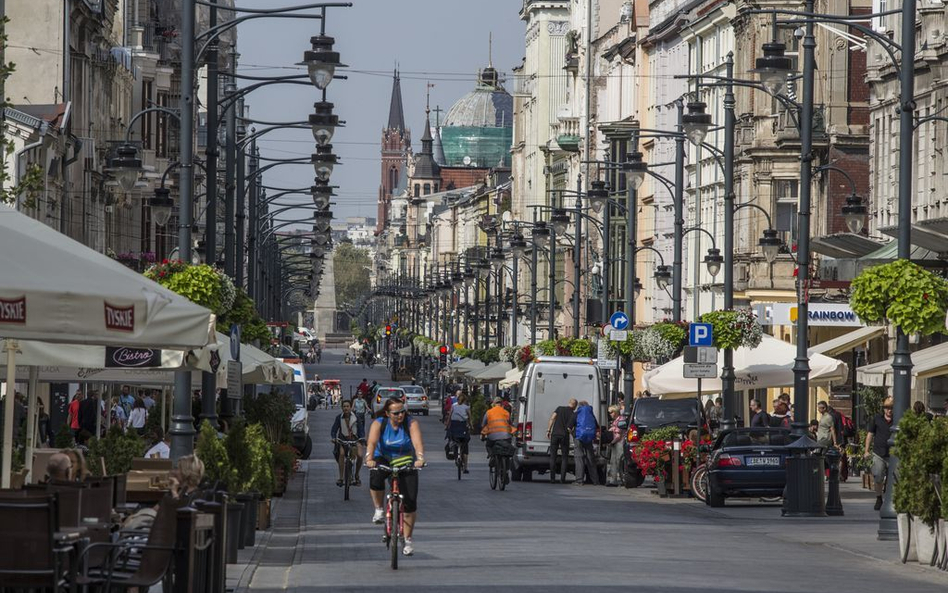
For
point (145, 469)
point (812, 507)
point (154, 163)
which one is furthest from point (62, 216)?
point (145, 469)

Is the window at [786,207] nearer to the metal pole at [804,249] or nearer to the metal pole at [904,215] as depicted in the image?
the metal pole at [804,249]

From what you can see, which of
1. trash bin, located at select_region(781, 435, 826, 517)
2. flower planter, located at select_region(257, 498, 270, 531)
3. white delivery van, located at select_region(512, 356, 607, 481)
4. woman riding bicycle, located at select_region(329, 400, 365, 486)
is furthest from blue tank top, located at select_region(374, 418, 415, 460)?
white delivery van, located at select_region(512, 356, 607, 481)

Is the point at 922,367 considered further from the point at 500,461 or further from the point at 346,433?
the point at 346,433

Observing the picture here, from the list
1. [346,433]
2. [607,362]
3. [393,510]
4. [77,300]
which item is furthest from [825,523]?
[607,362]

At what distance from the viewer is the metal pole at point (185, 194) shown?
74.0 feet

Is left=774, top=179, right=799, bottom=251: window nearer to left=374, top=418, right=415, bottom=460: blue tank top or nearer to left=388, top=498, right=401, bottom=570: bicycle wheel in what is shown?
left=374, top=418, right=415, bottom=460: blue tank top

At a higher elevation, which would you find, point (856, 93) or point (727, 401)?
point (856, 93)

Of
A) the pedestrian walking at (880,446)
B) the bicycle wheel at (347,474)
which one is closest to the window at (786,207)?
the bicycle wheel at (347,474)

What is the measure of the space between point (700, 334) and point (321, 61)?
12.6 m

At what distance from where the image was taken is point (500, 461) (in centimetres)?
3759

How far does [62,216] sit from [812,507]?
97.1 feet

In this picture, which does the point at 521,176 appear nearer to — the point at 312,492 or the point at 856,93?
the point at 856,93

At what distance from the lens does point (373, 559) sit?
20719 millimetres

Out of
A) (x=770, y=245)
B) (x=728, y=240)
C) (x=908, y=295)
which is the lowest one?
(x=908, y=295)
